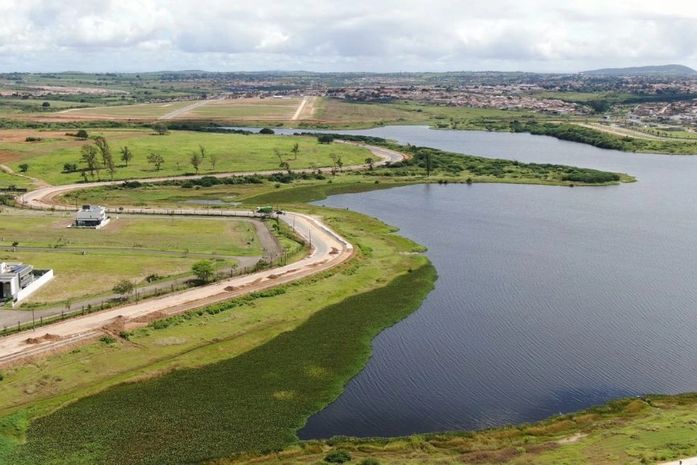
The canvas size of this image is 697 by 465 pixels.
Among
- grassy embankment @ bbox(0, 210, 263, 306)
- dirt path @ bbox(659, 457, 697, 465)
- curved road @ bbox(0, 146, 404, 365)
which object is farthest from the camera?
grassy embankment @ bbox(0, 210, 263, 306)

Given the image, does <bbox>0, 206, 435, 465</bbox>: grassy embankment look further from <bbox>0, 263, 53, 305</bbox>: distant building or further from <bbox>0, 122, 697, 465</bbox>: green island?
<bbox>0, 263, 53, 305</bbox>: distant building

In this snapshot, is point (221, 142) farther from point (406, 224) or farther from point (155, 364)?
point (155, 364)

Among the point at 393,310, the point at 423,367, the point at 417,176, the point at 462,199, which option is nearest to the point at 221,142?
the point at 417,176

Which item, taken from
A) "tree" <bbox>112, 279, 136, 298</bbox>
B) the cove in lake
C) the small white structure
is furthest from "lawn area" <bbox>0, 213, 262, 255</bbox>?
the cove in lake

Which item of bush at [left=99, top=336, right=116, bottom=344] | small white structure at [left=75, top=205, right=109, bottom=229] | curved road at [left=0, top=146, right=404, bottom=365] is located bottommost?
bush at [left=99, top=336, right=116, bottom=344]

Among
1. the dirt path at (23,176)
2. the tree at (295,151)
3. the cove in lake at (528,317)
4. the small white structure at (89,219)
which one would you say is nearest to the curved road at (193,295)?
the small white structure at (89,219)
